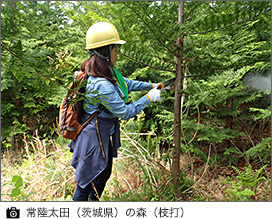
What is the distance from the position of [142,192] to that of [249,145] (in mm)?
1772

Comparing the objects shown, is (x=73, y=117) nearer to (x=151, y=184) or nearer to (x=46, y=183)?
(x=151, y=184)

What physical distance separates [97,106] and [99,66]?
35 cm

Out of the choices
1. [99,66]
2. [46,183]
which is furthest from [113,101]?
[46,183]

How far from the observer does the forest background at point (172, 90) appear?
1.90 meters

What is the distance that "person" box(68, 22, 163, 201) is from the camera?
2.08 meters

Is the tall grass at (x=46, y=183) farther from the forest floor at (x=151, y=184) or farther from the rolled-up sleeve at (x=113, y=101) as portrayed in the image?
the rolled-up sleeve at (x=113, y=101)

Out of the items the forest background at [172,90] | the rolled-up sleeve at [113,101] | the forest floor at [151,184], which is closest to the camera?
the forest background at [172,90]

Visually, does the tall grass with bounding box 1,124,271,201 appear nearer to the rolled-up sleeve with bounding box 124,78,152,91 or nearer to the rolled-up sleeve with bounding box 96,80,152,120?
the rolled-up sleeve with bounding box 124,78,152,91

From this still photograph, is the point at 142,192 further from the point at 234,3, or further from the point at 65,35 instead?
the point at 65,35

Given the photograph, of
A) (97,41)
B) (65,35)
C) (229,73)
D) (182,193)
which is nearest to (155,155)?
(182,193)

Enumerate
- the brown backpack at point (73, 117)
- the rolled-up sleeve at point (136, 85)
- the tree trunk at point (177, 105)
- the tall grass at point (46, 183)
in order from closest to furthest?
1. the brown backpack at point (73, 117)
2. the tree trunk at point (177, 105)
3. the rolled-up sleeve at point (136, 85)
4. the tall grass at point (46, 183)

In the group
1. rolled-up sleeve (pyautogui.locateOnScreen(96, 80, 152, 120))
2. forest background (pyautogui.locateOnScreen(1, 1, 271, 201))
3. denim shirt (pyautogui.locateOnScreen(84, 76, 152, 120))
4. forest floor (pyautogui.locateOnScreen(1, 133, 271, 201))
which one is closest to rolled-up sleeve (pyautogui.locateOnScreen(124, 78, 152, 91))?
forest background (pyautogui.locateOnScreen(1, 1, 271, 201))

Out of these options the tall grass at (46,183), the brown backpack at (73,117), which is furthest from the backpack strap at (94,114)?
the tall grass at (46,183)

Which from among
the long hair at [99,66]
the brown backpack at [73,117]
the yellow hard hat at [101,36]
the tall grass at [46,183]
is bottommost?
the tall grass at [46,183]
